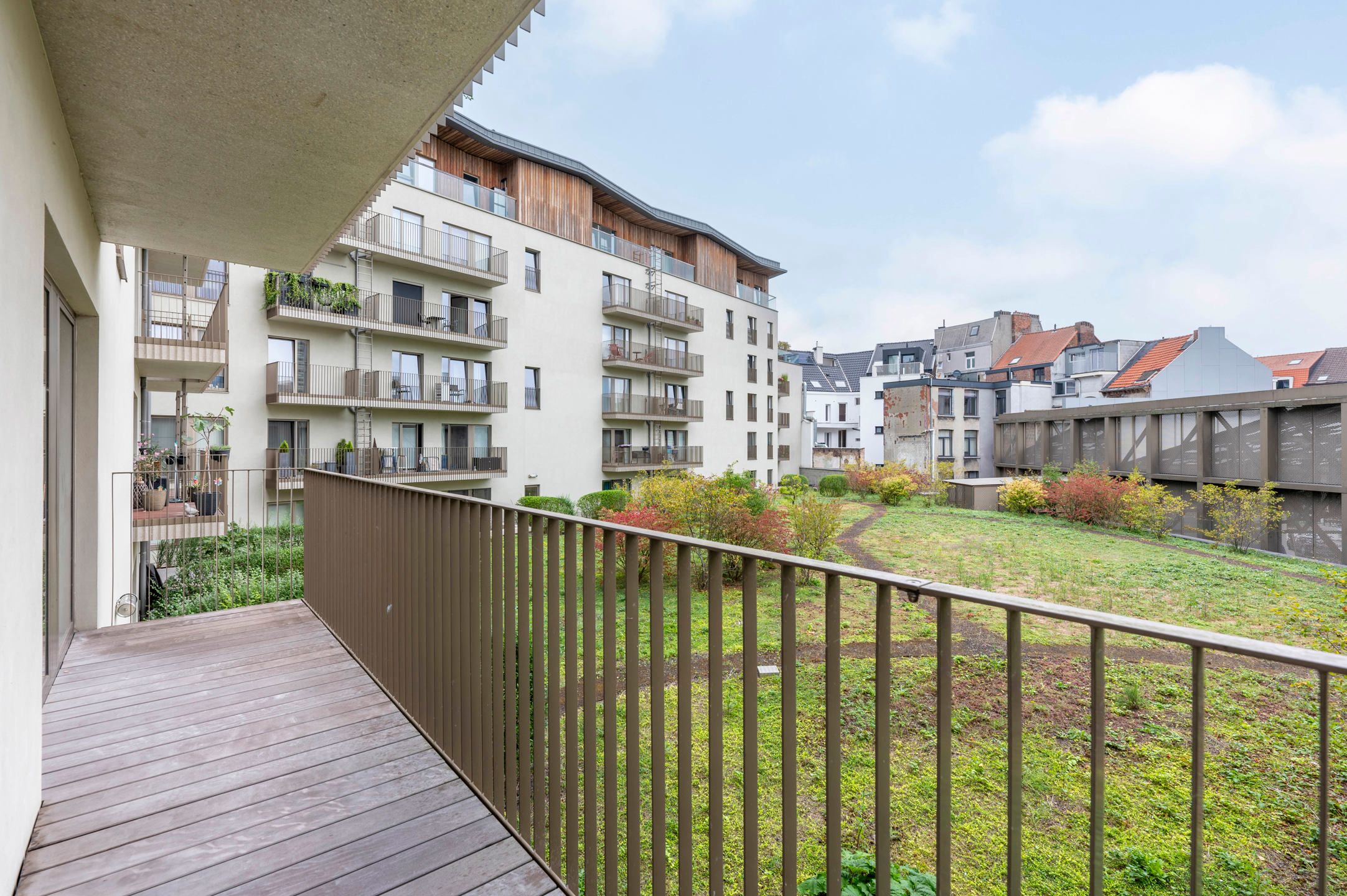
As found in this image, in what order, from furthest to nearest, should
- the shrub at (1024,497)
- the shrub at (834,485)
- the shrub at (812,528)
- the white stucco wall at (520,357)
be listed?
the shrub at (834,485) < the shrub at (1024,497) < the white stucco wall at (520,357) < the shrub at (812,528)

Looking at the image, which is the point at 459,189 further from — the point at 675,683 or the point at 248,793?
the point at 675,683

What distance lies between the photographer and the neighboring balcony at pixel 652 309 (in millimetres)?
21891

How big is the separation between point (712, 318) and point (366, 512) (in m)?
24.2

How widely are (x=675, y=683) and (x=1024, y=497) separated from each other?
20187 millimetres

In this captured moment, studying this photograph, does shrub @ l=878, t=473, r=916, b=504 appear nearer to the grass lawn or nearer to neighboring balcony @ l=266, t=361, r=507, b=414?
neighboring balcony @ l=266, t=361, r=507, b=414

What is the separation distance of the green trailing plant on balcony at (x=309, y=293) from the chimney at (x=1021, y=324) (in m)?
37.3

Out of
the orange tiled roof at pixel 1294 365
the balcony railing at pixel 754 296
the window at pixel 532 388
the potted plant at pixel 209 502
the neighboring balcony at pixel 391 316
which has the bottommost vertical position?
the potted plant at pixel 209 502

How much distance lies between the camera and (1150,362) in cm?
2678

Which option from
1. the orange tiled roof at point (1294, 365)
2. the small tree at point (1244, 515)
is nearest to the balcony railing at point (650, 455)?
the small tree at point (1244, 515)

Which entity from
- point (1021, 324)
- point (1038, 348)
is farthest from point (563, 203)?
point (1021, 324)

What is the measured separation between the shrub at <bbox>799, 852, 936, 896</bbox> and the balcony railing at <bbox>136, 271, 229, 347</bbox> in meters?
7.37

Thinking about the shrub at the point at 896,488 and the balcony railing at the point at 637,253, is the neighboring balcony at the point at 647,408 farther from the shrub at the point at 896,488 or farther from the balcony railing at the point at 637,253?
the shrub at the point at 896,488

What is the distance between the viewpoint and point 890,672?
42.8 inches

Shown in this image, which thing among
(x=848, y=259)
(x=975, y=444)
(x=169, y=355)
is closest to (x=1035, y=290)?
(x=848, y=259)
